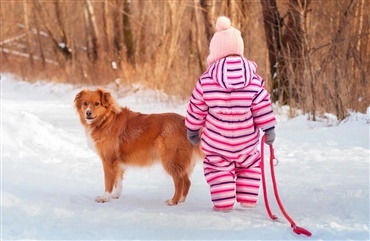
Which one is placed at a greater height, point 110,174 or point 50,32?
point 50,32

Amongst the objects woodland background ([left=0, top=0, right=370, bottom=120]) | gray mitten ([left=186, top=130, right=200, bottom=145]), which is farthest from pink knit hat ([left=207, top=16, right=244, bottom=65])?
woodland background ([left=0, top=0, right=370, bottom=120])

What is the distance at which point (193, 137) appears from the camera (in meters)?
4.78

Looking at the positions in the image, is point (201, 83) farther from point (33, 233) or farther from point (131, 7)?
point (131, 7)

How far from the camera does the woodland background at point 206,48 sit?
10.0 meters

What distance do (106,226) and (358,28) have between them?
25.2 feet

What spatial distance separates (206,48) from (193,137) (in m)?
14.2

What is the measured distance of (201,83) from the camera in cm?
461

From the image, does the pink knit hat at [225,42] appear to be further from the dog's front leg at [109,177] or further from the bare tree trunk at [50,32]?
the bare tree trunk at [50,32]

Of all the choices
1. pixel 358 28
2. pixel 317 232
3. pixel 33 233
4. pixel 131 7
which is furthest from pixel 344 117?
pixel 131 7

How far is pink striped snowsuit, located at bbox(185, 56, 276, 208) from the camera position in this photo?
14.6ft

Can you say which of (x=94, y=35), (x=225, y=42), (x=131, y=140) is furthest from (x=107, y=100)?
(x=94, y=35)

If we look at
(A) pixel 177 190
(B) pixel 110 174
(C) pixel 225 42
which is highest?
(C) pixel 225 42

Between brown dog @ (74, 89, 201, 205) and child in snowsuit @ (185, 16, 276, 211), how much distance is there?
1.41 feet

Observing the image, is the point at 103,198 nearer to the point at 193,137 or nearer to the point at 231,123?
the point at 193,137
